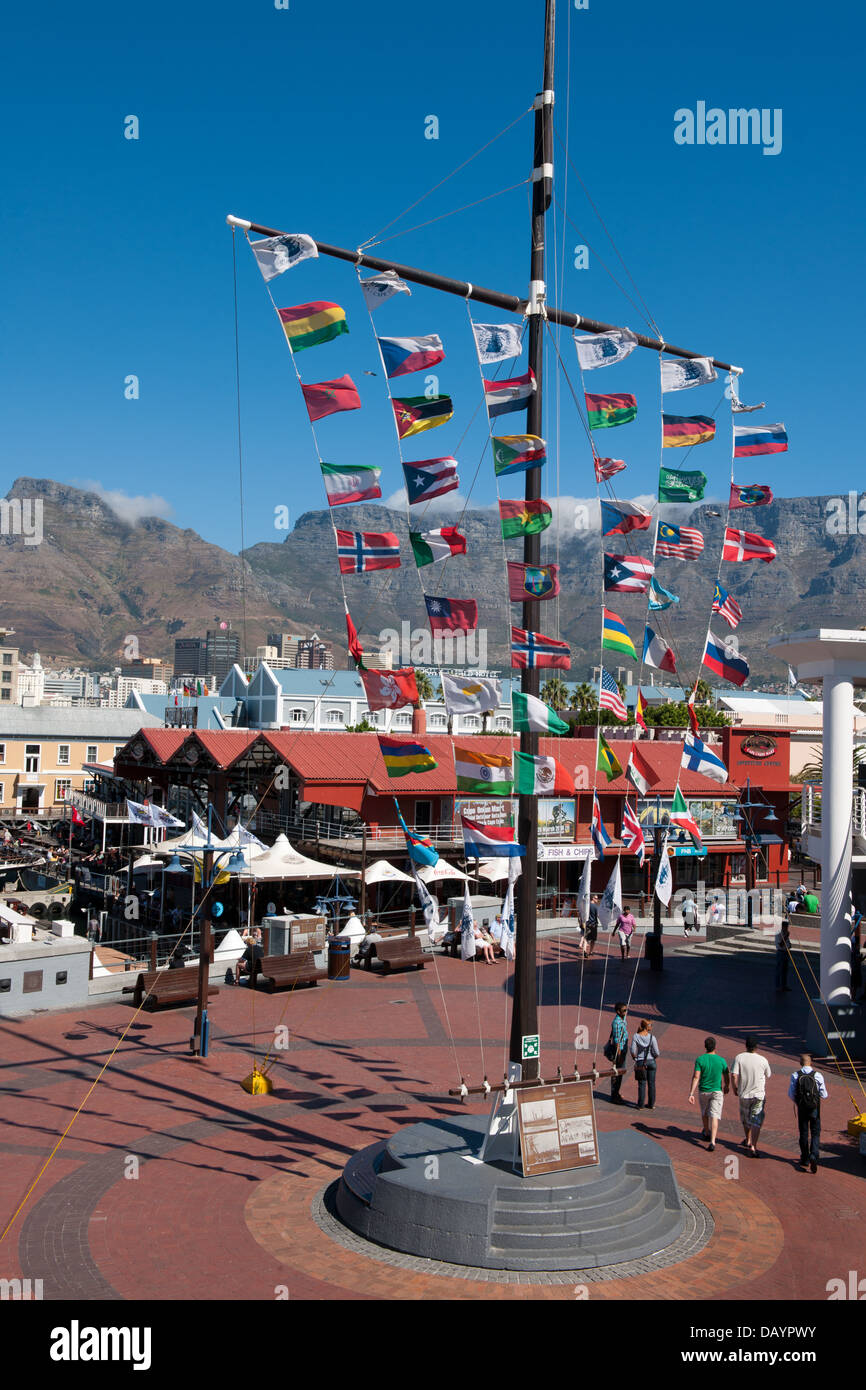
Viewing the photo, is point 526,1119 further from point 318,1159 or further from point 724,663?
point 724,663

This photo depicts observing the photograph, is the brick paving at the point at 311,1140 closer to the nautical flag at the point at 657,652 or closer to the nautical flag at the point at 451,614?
the nautical flag at the point at 657,652

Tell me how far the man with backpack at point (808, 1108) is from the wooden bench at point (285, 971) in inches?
438

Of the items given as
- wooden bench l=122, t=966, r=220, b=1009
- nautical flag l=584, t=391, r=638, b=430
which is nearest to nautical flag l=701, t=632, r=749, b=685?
nautical flag l=584, t=391, r=638, b=430

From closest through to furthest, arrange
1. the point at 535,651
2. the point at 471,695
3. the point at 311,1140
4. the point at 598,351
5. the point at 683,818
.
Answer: the point at 535,651, the point at 471,695, the point at 598,351, the point at 311,1140, the point at 683,818

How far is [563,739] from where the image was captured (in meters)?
45.9

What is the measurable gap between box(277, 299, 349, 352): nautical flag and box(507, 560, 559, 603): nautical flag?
3.25m

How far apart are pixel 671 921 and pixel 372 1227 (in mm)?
22961

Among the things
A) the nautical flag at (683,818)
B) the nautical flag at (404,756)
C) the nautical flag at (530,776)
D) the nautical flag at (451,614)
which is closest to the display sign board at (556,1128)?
the nautical flag at (530,776)

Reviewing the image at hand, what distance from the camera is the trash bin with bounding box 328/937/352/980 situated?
22.9 meters

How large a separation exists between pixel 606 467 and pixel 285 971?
1305 cm

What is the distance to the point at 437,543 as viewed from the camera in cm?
1176

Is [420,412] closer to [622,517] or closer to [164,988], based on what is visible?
[622,517]

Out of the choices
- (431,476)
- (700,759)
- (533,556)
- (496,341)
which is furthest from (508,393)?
(700,759)

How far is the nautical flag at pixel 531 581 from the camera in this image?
37.3ft
